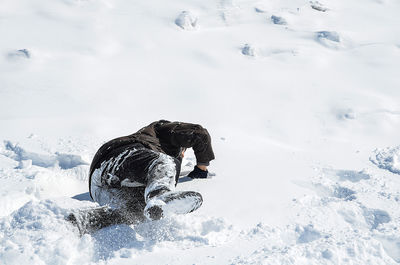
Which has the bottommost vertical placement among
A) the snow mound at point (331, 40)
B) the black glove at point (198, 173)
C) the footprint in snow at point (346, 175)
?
the snow mound at point (331, 40)

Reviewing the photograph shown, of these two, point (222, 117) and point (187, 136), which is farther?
point (222, 117)

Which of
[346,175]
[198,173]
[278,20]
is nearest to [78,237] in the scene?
[198,173]

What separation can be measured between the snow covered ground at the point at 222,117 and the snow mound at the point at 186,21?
0.02m

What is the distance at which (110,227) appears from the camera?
2.32 m

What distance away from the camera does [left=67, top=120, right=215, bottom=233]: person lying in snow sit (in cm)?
215

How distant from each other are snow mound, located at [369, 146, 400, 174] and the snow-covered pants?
195cm

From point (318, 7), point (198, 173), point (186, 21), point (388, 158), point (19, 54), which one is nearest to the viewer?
point (198, 173)

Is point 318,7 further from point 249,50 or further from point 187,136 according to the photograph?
point 187,136

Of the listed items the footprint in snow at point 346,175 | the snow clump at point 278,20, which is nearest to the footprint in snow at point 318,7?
the snow clump at point 278,20

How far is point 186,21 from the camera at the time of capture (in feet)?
20.9

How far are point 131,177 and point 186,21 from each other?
4249 mm

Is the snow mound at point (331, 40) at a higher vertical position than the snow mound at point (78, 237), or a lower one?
lower

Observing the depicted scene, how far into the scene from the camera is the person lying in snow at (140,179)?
2155mm

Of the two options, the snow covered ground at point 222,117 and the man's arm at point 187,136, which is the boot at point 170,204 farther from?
the man's arm at point 187,136
